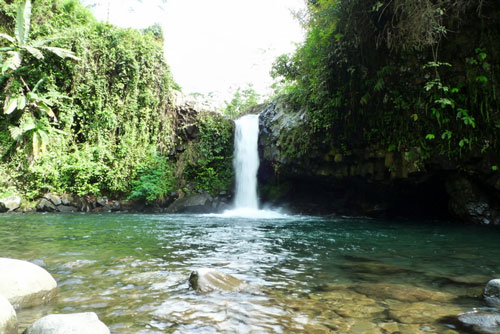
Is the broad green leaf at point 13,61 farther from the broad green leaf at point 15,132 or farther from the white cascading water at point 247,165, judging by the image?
the white cascading water at point 247,165

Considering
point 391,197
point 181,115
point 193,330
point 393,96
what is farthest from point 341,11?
point 181,115

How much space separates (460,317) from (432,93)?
646 cm

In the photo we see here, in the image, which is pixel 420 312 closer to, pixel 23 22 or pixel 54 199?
pixel 54 199

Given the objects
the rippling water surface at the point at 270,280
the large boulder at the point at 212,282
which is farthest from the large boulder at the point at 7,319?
the large boulder at the point at 212,282

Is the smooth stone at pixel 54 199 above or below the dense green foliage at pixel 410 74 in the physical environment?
below

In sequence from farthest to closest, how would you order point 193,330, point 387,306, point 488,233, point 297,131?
point 297,131 < point 488,233 < point 387,306 < point 193,330

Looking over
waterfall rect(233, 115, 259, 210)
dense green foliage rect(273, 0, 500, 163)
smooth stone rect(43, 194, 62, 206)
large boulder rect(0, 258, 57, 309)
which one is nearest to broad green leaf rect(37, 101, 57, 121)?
smooth stone rect(43, 194, 62, 206)

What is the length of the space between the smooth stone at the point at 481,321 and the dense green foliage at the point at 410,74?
5.83 metres

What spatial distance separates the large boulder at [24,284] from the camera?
225 centimetres

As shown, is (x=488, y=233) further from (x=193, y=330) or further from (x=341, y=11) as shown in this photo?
(x=193, y=330)

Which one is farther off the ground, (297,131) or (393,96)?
(393,96)

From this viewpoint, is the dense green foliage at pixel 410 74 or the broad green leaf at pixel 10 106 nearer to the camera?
the dense green foliage at pixel 410 74

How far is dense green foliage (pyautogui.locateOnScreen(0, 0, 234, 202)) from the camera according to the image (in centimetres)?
1259

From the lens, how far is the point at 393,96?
7.85m
